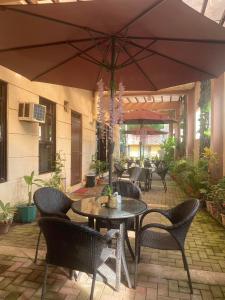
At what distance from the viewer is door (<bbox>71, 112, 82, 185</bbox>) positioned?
7.47m

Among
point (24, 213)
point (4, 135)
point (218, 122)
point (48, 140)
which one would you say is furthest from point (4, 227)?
point (218, 122)

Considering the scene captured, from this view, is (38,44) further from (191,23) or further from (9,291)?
(9,291)

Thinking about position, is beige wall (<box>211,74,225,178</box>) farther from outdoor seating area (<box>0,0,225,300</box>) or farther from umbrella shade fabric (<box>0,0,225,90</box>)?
umbrella shade fabric (<box>0,0,225,90</box>)

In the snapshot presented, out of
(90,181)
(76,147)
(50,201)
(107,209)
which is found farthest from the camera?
(90,181)

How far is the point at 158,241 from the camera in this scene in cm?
268

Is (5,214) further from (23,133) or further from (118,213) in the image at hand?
(118,213)

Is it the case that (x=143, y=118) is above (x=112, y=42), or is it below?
below

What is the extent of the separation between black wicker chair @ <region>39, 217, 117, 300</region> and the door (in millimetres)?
5259

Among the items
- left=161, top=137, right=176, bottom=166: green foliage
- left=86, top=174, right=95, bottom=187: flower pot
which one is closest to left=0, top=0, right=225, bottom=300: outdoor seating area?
left=86, top=174, right=95, bottom=187: flower pot

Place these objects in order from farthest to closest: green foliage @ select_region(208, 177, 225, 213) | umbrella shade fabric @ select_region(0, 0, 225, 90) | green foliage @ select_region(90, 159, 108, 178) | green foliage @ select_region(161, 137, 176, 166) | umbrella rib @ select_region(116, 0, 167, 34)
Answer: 1. green foliage @ select_region(161, 137, 176, 166)
2. green foliage @ select_region(90, 159, 108, 178)
3. green foliage @ select_region(208, 177, 225, 213)
4. umbrella shade fabric @ select_region(0, 0, 225, 90)
5. umbrella rib @ select_region(116, 0, 167, 34)

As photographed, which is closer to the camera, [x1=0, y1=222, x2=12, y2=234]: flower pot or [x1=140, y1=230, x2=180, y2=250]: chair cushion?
[x1=140, y1=230, x2=180, y2=250]: chair cushion

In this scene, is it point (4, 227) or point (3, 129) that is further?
point (3, 129)

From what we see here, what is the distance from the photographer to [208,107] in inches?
283

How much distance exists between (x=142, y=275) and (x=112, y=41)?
7.91ft
